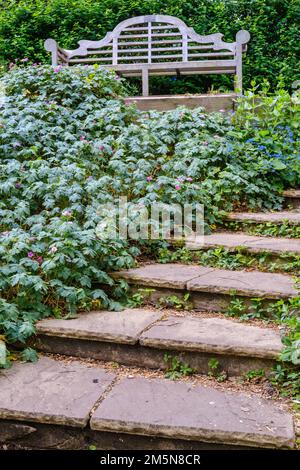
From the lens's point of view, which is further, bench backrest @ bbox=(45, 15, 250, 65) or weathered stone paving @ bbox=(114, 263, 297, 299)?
bench backrest @ bbox=(45, 15, 250, 65)

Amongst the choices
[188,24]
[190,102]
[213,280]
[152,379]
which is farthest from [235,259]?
[188,24]

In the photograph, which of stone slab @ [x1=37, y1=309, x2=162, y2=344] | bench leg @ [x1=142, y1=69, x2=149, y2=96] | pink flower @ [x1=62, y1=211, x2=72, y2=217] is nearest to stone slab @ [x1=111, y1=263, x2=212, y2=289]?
stone slab @ [x1=37, y1=309, x2=162, y2=344]

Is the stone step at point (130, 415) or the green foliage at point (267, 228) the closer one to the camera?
the stone step at point (130, 415)

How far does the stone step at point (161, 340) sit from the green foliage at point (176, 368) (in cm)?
2

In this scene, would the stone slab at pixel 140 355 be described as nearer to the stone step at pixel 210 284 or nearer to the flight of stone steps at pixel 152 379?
the flight of stone steps at pixel 152 379

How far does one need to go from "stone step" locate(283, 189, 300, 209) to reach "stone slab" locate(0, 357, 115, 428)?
2.44 m

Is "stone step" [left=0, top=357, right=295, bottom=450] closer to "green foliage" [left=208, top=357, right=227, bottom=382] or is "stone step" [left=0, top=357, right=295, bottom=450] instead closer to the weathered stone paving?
"green foliage" [left=208, top=357, right=227, bottom=382]

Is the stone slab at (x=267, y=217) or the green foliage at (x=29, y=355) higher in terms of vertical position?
the stone slab at (x=267, y=217)

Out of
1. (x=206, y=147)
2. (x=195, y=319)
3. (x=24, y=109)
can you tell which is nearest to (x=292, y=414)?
(x=195, y=319)

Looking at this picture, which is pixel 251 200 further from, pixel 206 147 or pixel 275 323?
pixel 275 323

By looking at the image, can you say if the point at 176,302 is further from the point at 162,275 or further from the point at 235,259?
the point at 235,259

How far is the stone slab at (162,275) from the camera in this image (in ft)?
9.20

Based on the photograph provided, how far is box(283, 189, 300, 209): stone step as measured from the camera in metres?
4.08

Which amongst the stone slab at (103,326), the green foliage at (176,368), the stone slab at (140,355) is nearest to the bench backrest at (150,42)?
the stone slab at (103,326)
